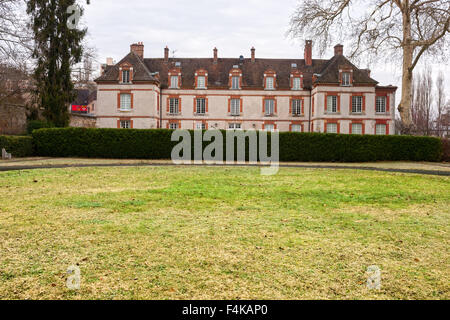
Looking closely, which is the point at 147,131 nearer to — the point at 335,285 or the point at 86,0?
the point at 86,0

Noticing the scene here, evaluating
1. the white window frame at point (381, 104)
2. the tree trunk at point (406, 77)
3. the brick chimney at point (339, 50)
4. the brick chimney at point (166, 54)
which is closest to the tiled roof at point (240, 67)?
the brick chimney at point (166, 54)

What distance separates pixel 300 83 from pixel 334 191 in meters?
30.2

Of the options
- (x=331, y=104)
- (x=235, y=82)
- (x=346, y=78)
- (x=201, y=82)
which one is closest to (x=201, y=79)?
(x=201, y=82)

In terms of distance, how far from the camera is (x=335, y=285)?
294cm

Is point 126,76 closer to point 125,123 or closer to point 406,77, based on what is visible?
point 125,123

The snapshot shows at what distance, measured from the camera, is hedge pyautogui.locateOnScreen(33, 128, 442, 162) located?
2061cm

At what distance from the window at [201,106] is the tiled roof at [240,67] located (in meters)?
1.65

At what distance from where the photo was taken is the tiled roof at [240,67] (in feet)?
115

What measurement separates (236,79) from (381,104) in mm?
15636

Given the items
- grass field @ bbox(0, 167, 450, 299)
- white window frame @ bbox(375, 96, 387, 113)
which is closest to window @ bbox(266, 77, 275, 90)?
white window frame @ bbox(375, 96, 387, 113)

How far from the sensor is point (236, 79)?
1453 inches

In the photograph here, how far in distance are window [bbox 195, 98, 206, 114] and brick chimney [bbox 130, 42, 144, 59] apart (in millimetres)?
8795

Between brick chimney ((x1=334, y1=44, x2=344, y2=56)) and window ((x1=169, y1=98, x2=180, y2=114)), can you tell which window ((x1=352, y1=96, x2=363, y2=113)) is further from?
window ((x1=169, y1=98, x2=180, y2=114))
